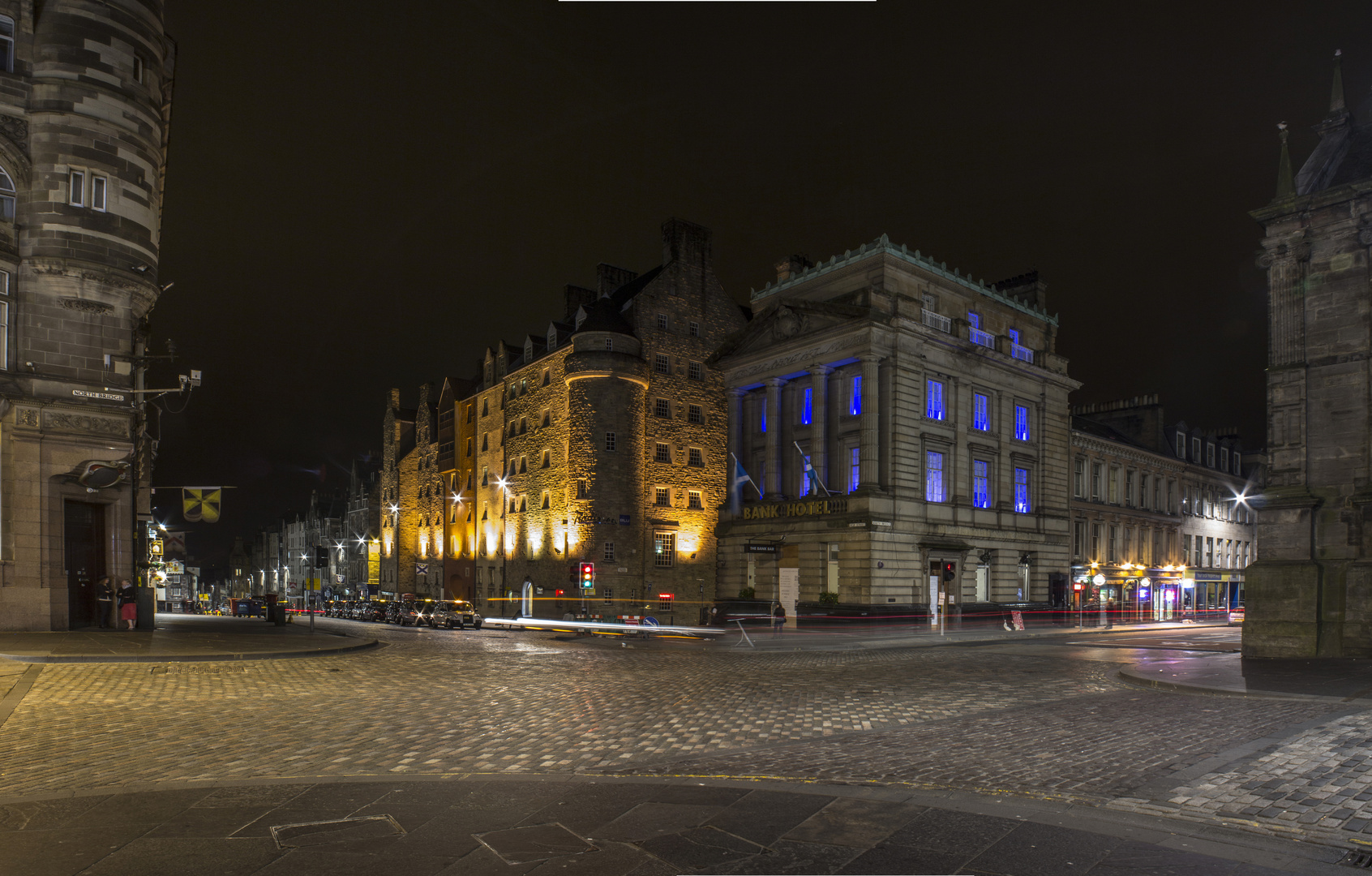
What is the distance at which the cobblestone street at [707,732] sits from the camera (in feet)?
28.6

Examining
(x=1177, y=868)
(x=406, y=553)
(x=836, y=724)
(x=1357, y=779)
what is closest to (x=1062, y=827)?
(x=1177, y=868)

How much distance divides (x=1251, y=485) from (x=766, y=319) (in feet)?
168

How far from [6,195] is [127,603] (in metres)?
11.9

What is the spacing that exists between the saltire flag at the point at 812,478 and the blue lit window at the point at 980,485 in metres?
8.62

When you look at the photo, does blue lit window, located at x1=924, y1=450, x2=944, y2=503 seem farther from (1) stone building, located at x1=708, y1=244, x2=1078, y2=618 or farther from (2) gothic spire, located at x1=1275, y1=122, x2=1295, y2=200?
(2) gothic spire, located at x1=1275, y1=122, x2=1295, y2=200

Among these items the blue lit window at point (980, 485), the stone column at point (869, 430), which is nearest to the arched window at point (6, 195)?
the stone column at point (869, 430)

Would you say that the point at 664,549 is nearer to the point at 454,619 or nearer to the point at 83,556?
the point at 454,619

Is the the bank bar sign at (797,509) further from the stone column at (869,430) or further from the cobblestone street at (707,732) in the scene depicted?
the cobblestone street at (707,732)

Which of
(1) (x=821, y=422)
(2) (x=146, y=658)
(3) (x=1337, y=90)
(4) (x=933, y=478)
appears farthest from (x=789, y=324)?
(2) (x=146, y=658)

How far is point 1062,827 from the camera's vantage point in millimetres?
7090

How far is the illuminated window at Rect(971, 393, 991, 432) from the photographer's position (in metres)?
49.1

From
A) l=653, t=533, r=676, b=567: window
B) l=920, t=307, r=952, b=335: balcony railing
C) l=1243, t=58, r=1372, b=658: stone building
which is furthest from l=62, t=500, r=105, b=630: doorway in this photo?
l=920, t=307, r=952, b=335: balcony railing

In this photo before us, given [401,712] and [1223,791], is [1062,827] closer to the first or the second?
[1223,791]

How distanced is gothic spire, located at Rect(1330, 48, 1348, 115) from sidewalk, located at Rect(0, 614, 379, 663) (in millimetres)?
29443
